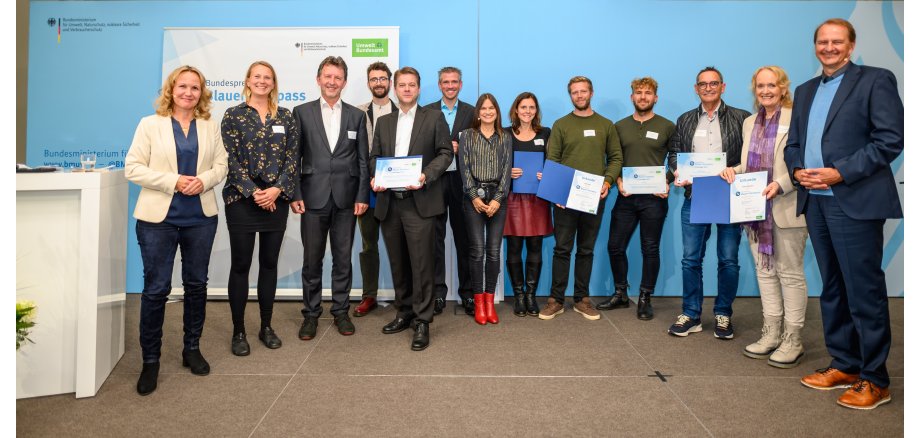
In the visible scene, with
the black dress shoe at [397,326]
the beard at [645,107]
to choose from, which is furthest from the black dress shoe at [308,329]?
the beard at [645,107]

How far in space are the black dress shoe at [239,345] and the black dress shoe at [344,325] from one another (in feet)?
1.93

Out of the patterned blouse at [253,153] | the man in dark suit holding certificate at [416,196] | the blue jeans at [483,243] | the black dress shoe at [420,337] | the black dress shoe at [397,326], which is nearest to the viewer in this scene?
the patterned blouse at [253,153]

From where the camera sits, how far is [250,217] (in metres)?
3.23

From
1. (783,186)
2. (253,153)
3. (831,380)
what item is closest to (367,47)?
(253,153)

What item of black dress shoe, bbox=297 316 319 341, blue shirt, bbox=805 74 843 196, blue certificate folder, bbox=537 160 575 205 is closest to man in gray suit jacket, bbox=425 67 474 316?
blue certificate folder, bbox=537 160 575 205

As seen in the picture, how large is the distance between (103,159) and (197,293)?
268 centimetres

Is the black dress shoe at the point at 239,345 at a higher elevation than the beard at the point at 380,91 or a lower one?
lower

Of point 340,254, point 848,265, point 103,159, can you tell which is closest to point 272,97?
point 340,254

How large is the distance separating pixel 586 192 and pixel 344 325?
1809 millimetres

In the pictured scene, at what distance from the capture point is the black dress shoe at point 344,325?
12.3 ft

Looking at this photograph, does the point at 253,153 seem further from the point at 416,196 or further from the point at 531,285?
the point at 531,285

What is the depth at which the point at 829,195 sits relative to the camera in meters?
2.72

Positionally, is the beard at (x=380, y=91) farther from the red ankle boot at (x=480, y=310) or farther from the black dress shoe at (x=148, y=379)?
the black dress shoe at (x=148, y=379)
